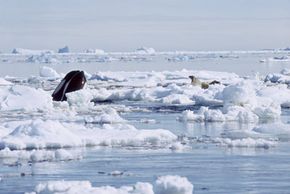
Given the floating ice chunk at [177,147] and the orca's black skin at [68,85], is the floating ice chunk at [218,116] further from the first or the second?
the orca's black skin at [68,85]

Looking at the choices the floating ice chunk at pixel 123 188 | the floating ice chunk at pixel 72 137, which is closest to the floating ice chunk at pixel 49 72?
the floating ice chunk at pixel 72 137

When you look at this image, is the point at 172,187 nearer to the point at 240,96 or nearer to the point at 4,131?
the point at 4,131

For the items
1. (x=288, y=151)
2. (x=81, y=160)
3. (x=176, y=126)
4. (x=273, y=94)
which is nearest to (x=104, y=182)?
(x=81, y=160)

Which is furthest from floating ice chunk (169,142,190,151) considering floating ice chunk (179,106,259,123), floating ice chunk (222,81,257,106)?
floating ice chunk (222,81,257,106)

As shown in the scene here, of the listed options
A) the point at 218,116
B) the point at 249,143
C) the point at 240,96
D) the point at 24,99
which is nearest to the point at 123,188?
the point at 249,143

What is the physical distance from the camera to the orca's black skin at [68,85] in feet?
84.0

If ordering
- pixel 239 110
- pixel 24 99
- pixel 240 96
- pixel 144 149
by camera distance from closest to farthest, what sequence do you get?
pixel 144 149 → pixel 239 110 → pixel 240 96 → pixel 24 99

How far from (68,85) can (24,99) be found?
13.5 feet

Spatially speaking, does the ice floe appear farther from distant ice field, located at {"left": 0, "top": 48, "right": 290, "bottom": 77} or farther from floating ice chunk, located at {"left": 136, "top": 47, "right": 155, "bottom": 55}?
floating ice chunk, located at {"left": 136, "top": 47, "right": 155, "bottom": 55}

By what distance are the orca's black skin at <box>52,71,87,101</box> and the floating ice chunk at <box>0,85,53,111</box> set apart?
3.02m

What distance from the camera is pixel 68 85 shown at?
26344 millimetres

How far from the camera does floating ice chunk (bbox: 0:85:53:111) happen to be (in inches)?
859

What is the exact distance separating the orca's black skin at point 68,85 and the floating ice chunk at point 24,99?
9.91 feet

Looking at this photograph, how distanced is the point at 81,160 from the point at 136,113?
30.8ft
